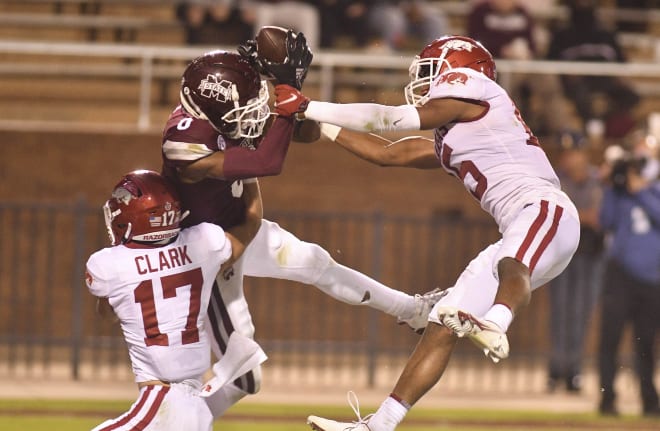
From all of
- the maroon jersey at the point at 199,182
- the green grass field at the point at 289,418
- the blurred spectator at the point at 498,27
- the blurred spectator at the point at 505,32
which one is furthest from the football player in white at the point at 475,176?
the blurred spectator at the point at 498,27

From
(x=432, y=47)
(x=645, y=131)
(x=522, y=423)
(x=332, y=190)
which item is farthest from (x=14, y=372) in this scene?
(x=432, y=47)

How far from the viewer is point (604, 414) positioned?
11602mm

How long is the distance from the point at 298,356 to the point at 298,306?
1.61 feet

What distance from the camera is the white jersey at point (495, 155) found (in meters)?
7.23

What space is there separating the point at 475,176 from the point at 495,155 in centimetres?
14

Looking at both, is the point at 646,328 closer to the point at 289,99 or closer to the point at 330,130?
the point at 330,130

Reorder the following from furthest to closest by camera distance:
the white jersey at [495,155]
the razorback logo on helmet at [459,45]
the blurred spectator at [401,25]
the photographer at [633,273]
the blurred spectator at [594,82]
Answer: the blurred spectator at [401,25], the blurred spectator at [594,82], the photographer at [633,273], the razorback logo on helmet at [459,45], the white jersey at [495,155]

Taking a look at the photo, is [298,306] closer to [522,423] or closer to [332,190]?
[332,190]

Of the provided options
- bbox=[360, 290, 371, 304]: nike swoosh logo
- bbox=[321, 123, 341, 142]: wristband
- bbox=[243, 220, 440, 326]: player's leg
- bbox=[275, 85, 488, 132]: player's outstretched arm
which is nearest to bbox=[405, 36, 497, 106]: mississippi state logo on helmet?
bbox=[275, 85, 488, 132]: player's outstretched arm

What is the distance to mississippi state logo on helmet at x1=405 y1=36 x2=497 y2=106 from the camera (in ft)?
23.9

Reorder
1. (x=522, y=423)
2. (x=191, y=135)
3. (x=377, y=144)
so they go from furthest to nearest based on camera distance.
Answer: (x=522, y=423) < (x=377, y=144) < (x=191, y=135)

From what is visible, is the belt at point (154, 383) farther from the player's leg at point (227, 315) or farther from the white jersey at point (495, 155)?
the white jersey at point (495, 155)

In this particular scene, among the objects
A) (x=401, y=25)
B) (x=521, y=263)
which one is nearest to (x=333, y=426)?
(x=521, y=263)

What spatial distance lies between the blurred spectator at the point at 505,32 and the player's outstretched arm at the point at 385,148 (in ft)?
21.2
